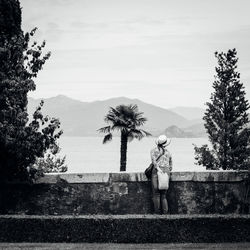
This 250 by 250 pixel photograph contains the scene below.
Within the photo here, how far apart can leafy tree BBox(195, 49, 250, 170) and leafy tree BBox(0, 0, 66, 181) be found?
17819mm

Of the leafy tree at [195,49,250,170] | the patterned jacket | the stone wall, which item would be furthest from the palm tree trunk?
the patterned jacket

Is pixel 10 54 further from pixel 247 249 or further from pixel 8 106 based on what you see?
pixel 247 249

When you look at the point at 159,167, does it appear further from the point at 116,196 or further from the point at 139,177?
the point at 116,196

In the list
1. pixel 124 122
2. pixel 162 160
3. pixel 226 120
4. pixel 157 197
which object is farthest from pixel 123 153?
pixel 162 160

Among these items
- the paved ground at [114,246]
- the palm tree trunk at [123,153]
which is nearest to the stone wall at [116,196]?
the paved ground at [114,246]

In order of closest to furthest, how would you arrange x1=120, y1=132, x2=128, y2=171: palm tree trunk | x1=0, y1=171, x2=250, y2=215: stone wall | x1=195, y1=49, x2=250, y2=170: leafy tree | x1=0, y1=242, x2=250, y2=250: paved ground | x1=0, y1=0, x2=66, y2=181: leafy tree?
1. x1=0, y1=242, x2=250, y2=250: paved ground
2. x1=0, y1=0, x2=66, y2=181: leafy tree
3. x1=0, y1=171, x2=250, y2=215: stone wall
4. x1=195, y1=49, x2=250, y2=170: leafy tree
5. x1=120, y1=132, x2=128, y2=171: palm tree trunk

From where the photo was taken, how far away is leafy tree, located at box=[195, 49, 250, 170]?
26891 mm

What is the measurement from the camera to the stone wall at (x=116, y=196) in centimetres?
1073

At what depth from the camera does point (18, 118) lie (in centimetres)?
968

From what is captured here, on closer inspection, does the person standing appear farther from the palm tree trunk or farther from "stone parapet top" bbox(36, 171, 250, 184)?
the palm tree trunk

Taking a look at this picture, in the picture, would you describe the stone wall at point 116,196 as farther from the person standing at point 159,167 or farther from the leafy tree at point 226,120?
the leafy tree at point 226,120

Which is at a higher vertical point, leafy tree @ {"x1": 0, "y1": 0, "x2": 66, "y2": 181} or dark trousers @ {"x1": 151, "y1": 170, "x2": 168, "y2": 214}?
leafy tree @ {"x1": 0, "y1": 0, "x2": 66, "y2": 181}

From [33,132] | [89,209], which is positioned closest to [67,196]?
[89,209]

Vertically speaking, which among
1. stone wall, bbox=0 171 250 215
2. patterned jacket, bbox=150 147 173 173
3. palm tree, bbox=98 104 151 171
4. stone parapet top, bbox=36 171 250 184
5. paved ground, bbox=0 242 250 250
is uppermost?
palm tree, bbox=98 104 151 171
